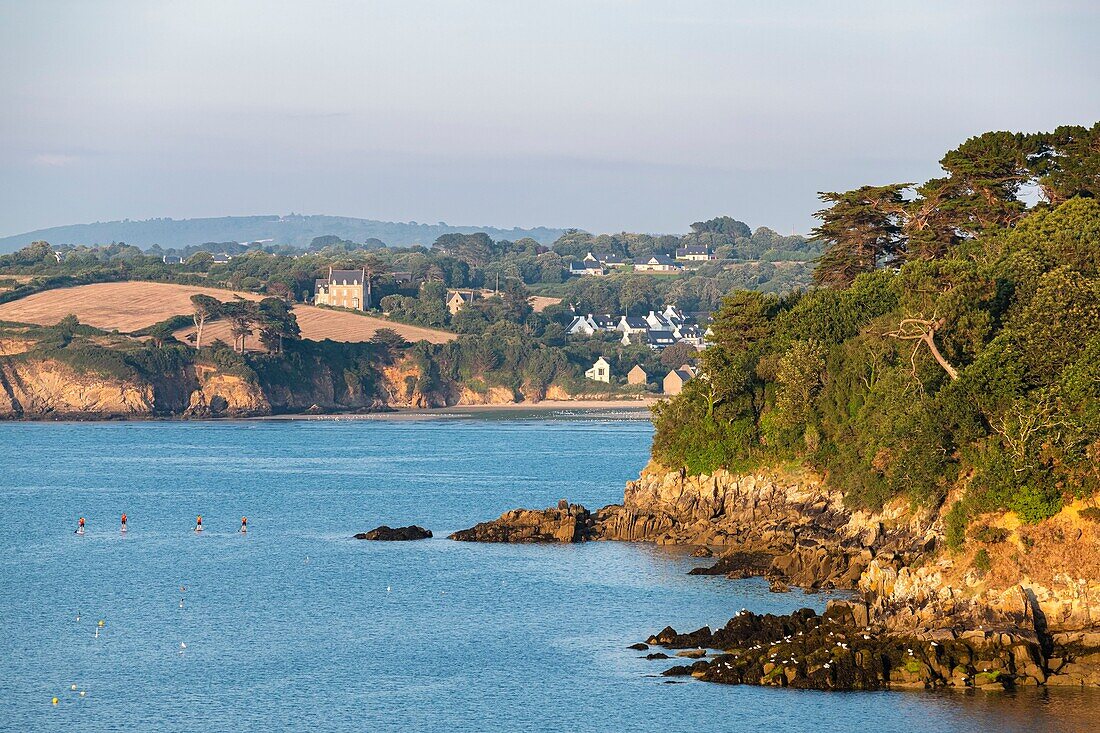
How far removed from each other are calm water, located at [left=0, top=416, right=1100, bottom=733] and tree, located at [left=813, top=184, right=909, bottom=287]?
17.5 m

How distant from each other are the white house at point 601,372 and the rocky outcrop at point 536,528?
126 metres

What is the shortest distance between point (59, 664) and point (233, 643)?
17.1 ft

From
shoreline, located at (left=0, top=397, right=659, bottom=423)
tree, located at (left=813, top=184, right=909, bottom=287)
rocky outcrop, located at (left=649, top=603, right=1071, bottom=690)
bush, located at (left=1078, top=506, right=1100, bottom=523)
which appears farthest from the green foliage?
shoreline, located at (left=0, top=397, right=659, bottom=423)

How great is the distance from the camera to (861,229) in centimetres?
8262

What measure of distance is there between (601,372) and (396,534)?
127772 mm

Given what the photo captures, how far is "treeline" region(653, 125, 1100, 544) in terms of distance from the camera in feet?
151

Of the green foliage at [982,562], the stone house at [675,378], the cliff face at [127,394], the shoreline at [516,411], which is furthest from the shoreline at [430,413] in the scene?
the green foliage at [982,562]

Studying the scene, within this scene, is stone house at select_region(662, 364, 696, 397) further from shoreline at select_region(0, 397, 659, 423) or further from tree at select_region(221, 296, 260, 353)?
tree at select_region(221, 296, 260, 353)

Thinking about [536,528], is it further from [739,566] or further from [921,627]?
[921,627]

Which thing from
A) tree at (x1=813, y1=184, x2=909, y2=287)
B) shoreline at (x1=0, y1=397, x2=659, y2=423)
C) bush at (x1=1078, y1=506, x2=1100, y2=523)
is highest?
tree at (x1=813, y1=184, x2=909, y2=287)

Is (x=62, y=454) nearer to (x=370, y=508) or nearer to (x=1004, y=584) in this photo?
(x=370, y=508)

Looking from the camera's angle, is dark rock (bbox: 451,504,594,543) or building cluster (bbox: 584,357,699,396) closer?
dark rock (bbox: 451,504,594,543)

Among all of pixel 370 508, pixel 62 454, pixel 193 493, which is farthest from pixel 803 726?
pixel 62 454

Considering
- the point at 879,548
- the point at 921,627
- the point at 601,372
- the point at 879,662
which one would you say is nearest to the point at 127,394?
the point at 601,372
